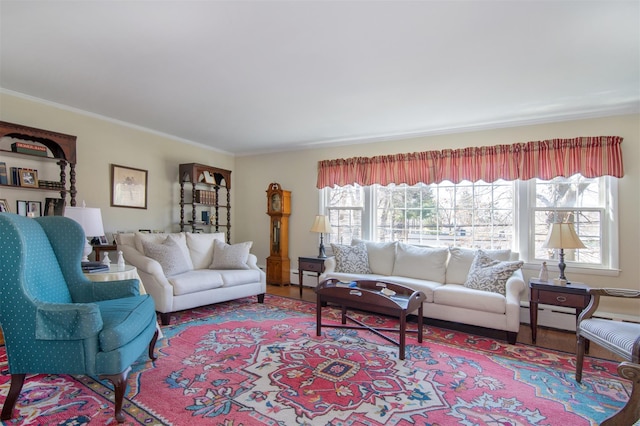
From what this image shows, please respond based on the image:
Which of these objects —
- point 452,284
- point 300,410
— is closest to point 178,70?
point 300,410

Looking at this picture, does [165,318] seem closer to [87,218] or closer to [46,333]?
[87,218]

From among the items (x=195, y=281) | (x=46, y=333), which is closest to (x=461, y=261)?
(x=195, y=281)

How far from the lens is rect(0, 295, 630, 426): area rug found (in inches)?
74.4

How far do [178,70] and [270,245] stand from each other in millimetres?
3389

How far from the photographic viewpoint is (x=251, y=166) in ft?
20.4

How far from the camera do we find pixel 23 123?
359cm

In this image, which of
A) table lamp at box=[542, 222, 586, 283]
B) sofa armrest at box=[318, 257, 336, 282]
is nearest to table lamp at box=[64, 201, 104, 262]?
sofa armrest at box=[318, 257, 336, 282]

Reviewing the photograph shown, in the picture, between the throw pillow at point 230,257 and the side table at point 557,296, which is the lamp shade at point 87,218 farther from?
the side table at point 557,296

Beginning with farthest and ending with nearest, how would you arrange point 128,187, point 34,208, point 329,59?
point 128,187, point 34,208, point 329,59

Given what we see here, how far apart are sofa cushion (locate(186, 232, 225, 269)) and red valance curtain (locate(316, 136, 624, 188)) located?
6.65 feet

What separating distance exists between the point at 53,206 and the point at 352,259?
3.60m

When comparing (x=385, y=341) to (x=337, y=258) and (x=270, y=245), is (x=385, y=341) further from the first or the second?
(x=270, y=245)

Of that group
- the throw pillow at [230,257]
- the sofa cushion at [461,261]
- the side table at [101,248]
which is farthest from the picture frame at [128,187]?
the sofa cushion at [461,261]

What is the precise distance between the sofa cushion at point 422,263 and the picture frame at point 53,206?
13.2 ft
